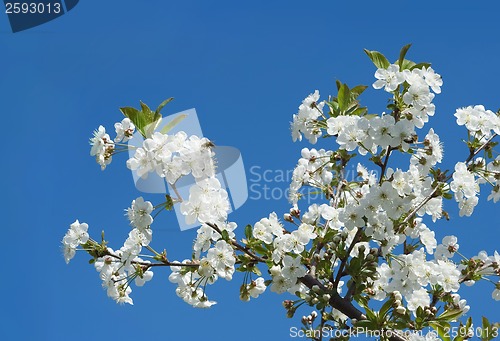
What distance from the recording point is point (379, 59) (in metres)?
3.12

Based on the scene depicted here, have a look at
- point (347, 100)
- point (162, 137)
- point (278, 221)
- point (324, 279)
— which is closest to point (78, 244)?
point (162, 137)

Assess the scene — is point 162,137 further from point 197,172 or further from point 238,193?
point 238,193

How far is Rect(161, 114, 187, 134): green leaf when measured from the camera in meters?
3.05

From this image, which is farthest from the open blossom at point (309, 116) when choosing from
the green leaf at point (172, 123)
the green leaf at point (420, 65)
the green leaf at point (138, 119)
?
the green leaf at point (138, 119)

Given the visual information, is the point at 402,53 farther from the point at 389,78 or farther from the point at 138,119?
the point at 138,119

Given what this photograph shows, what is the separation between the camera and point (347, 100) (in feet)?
11.0

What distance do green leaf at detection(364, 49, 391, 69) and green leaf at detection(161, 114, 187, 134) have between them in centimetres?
104

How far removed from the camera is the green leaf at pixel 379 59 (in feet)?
10.2

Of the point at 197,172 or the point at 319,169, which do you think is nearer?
the point at 197,172

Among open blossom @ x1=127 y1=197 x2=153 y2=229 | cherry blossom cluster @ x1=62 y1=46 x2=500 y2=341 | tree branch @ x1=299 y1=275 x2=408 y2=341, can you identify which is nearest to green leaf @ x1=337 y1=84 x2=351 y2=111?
cherry blossom cluster @ x1=62 y1=46 x2=500 y2=341

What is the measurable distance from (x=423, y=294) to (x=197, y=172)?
1.36 meters

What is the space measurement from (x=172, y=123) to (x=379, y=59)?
1149 mm

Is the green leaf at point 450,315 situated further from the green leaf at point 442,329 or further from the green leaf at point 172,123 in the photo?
the green leaf at point 172,123

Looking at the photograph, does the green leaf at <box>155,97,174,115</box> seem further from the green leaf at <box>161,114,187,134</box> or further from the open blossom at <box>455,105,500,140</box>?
the open blossom at <box>455,105,500,140</box>
